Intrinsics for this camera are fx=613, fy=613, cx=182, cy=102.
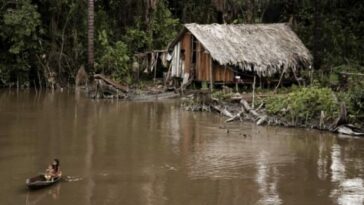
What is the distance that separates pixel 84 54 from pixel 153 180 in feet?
62.1

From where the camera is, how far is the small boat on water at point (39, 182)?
1054 centimetres

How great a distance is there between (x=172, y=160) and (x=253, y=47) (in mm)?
12998

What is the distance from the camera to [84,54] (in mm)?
29641

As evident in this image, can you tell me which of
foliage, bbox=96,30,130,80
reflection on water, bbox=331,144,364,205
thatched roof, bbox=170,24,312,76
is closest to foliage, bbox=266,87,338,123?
reflection on water, bbox=331,144,364,205

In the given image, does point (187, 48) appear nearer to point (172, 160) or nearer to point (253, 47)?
point (253, 47)

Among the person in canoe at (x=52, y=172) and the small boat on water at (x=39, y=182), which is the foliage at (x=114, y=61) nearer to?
the person in canoe at (x=52, y=172)

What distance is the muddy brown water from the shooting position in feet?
34.9

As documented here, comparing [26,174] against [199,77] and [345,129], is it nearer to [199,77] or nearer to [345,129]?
[345,129]

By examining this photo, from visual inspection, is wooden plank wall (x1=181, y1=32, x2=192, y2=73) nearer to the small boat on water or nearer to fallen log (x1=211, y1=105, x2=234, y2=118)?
fallen log (x1=211, y1=105, x2=234, y2=118)

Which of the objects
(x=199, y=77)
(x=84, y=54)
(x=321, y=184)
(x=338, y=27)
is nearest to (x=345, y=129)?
(x=321, y=184)

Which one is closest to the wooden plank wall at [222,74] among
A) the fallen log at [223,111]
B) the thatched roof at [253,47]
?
the thatched roof at [253,47]

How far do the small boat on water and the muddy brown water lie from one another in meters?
0.11

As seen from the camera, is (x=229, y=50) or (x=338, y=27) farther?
(x=338, y=27)

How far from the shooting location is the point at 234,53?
24.6 m
